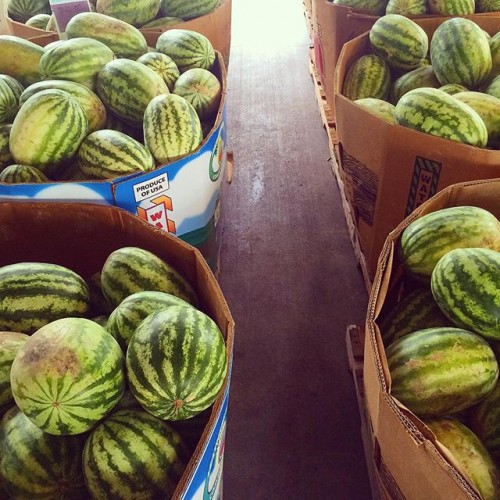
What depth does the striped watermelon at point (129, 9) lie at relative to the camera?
2.50 meters

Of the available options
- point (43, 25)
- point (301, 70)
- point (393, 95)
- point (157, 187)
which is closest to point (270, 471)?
point (157, 187)

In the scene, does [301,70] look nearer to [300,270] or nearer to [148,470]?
[300,270]

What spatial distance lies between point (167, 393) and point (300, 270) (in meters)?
1.60

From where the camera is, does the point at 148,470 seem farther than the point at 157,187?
No

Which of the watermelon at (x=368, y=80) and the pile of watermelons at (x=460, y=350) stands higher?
the watermelon at (x=368, y=80)

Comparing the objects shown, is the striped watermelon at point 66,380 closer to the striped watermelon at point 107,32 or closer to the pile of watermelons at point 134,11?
the striped watermelon at point 107,32

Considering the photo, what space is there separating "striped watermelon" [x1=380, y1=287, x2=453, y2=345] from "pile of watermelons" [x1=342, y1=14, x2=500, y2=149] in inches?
22.2

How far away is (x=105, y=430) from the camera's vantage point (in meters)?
1.05

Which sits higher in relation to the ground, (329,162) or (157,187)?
(157,187)

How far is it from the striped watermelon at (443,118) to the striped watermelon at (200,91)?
2.44 ft

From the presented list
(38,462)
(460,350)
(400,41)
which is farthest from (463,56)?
(38,462)

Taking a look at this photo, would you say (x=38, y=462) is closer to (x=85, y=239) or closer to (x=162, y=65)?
(x=85, y=239)

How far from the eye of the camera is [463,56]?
203 centimetres

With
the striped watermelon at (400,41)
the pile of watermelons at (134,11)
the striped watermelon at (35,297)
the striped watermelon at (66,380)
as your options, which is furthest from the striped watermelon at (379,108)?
the striped watermelon at (66,380)
